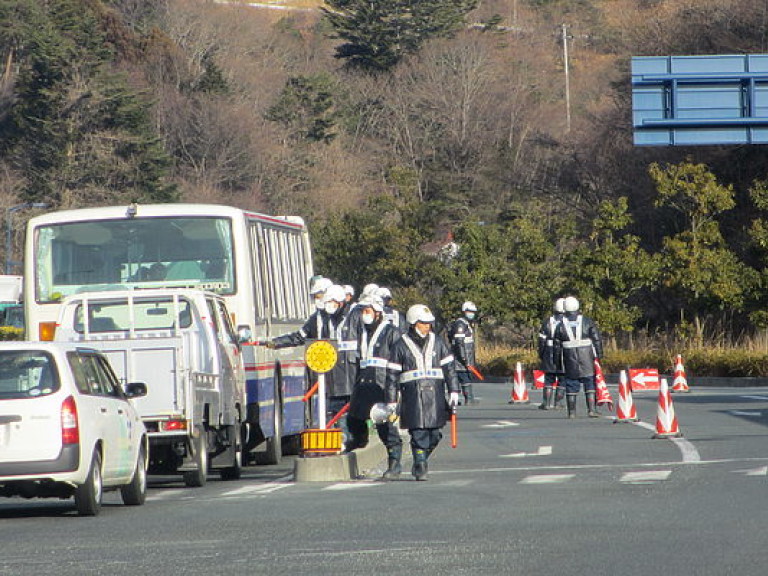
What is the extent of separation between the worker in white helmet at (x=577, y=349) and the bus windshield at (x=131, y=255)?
771 cm

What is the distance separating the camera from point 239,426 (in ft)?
61.7

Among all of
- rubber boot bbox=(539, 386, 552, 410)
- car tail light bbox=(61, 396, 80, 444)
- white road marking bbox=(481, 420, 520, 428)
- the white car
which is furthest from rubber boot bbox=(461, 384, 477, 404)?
car tail light bbox=(61, 396, 80, 444)

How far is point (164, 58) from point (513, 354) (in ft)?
123

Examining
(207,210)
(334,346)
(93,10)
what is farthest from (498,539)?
(93,10)

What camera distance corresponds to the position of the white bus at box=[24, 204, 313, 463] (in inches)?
804

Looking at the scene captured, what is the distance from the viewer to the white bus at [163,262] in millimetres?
20422

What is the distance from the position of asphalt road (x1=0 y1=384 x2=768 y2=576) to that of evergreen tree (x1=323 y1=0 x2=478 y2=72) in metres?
70.7

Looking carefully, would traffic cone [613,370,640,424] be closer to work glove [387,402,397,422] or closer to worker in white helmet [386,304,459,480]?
worker in white helmet [386,304,459,480]

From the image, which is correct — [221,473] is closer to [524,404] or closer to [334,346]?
[334,346]

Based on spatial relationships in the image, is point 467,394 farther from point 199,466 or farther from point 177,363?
point 177,363

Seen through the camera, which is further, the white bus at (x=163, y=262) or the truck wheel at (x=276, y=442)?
the truck wheel at (x=276, y=442)

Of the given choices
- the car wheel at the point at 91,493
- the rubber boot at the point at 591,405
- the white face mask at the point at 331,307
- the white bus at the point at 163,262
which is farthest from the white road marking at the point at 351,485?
the rubber boot at the point at 591,405

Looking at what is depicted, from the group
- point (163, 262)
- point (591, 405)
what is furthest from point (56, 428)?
point (591, 405)

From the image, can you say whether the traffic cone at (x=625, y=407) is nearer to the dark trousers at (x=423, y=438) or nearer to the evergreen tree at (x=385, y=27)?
the dark trousers at (x=423, y=438)
